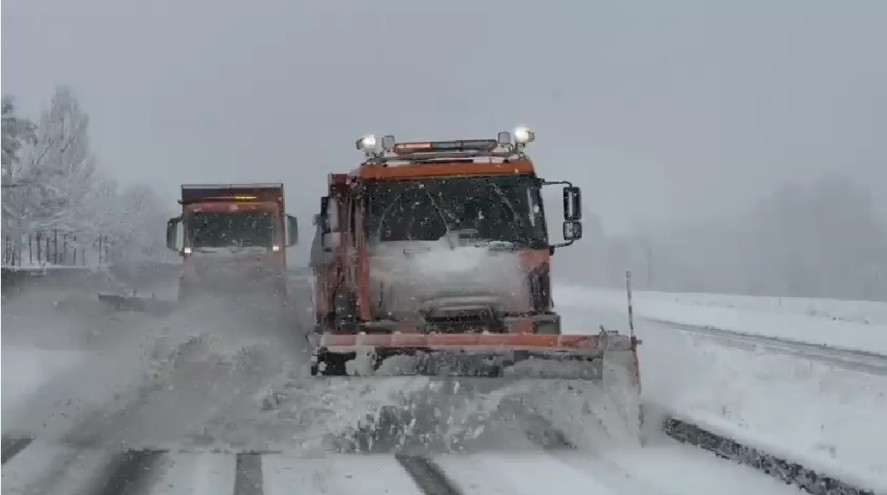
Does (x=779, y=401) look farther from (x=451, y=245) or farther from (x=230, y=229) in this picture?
(x=230, y=229)

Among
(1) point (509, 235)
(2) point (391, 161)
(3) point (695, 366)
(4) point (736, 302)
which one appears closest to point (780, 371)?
(3) point (695, 366)

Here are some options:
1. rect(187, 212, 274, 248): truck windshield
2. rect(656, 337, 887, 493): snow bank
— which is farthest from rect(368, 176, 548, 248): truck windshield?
rect(187, 212, 274, 248): truck windshield

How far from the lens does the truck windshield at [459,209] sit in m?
10.0

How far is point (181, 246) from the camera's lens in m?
A: 19.1

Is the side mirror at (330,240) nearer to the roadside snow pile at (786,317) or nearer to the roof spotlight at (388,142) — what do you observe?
the roof spotlight at (388,142)

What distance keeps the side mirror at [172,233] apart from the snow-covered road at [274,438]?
7128mm

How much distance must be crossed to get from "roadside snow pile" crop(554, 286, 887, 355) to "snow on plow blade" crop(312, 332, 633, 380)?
11.3m

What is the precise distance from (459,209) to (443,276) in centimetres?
72

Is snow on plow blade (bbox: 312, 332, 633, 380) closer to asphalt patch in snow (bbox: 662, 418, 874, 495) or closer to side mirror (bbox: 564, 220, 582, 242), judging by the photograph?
asphalt patch in snow (bbox: 662, 418, 874, 495)

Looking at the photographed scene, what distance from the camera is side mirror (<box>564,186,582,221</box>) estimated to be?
10031 millimetres

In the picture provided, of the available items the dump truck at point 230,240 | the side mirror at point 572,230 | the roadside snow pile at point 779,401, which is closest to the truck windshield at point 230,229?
the dump truck at point 230,240

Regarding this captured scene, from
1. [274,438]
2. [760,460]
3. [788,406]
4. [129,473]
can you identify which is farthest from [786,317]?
[129,473]

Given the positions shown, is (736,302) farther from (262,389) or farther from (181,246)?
(262,389)

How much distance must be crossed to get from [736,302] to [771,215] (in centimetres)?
6696
